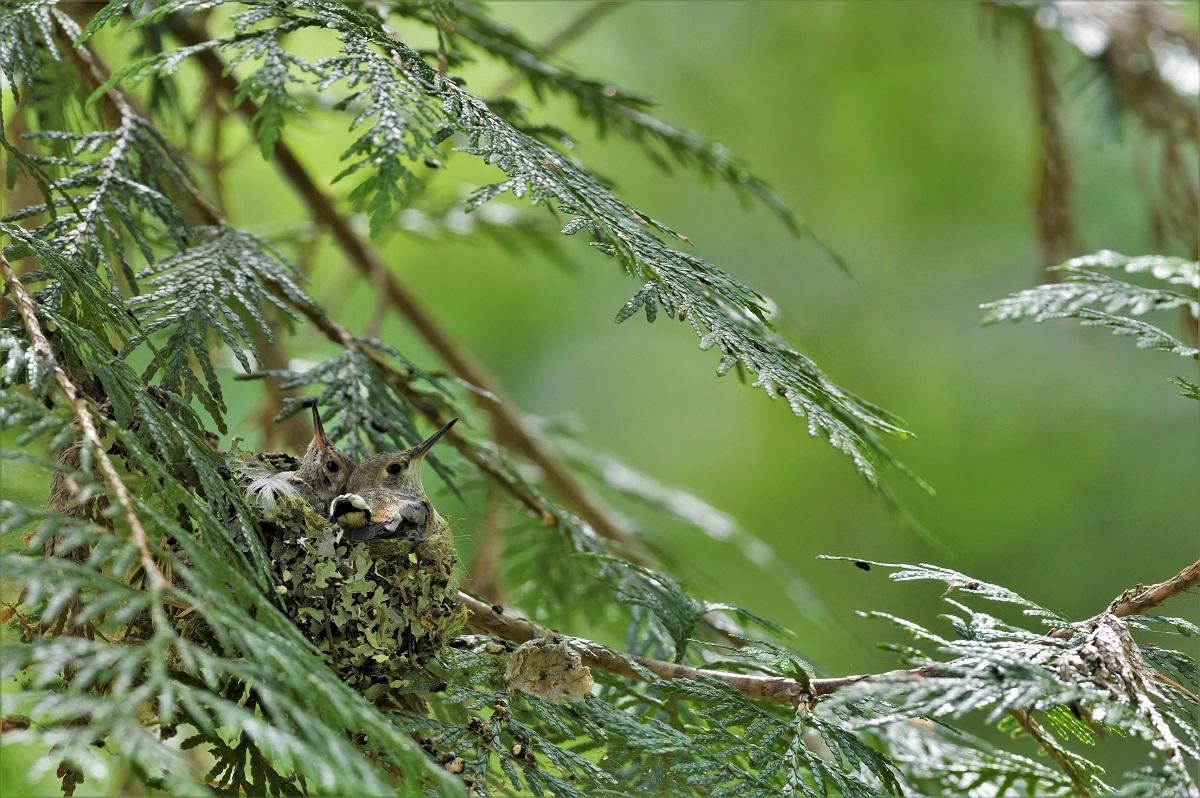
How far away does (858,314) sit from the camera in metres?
8.65

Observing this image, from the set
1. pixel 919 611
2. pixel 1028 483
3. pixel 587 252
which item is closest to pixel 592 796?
pixel 919 611

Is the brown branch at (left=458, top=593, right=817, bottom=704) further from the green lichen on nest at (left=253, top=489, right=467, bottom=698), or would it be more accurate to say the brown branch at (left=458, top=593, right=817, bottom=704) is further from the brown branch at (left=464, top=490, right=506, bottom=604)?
the brown branch at (left=464, top=490, right=506, bottom=604)

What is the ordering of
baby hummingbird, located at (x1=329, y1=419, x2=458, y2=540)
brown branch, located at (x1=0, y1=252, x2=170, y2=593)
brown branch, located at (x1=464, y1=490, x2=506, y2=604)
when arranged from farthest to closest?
brown branch, located at (x1=464, y1=490, x2=506, y2=604)
baby hummingbird, located at (x1=329, y1=419, x2=458, y2=540)
brown branch, located at (x1=0, y1=252, x2=170, y2=593)

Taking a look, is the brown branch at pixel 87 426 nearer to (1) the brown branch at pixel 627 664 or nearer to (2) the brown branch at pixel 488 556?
(1) the brown branch at pixel 627 664

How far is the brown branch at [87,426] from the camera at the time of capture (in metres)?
1.01

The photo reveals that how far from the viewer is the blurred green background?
7129mm

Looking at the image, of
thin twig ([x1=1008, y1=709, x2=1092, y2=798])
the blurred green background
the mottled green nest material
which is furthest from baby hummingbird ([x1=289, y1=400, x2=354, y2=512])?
the blurred green background

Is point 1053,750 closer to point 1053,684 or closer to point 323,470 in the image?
point 1053,684

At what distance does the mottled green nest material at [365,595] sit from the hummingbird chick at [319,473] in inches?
4.5

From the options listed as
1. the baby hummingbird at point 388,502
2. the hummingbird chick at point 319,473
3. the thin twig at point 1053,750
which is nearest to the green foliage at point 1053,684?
the thin twig at point 1053,750

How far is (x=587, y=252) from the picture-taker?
8.94 metres

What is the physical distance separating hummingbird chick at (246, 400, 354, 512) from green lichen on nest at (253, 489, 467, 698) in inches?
4.5

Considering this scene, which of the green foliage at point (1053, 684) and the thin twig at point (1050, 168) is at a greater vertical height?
the thin twig at point (1050, 168)

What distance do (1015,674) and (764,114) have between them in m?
8.29
